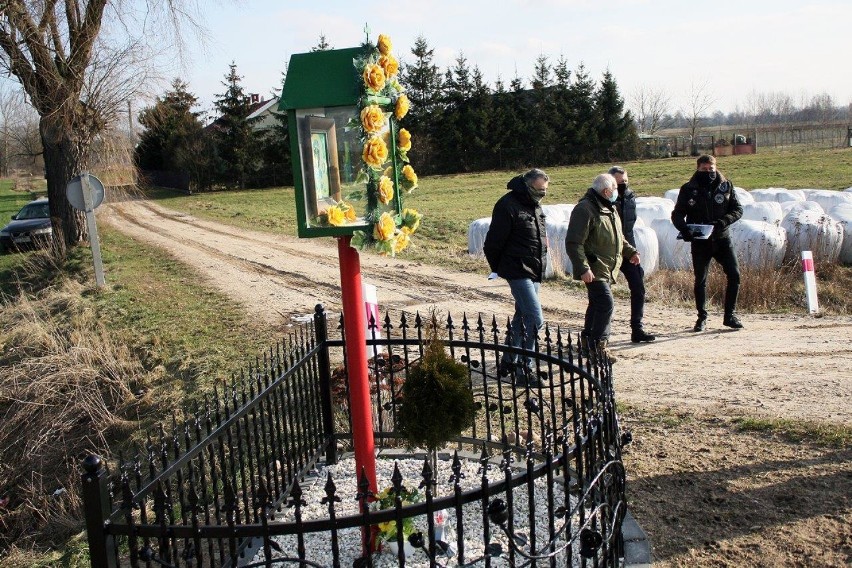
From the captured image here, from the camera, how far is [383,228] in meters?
4.32

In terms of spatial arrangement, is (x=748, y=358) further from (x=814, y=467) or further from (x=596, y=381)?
(x=596, y=381)

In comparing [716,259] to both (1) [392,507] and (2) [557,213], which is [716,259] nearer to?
(1) [392,507]

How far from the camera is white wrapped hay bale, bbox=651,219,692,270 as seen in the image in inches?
554

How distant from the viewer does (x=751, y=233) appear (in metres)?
13.3

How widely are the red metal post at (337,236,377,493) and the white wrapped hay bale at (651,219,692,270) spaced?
1044 cm

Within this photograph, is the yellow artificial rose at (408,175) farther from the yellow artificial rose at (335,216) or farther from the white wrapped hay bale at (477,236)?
the white wrapped hay bale at (477,236)

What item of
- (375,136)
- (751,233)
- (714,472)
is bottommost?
(714,472)

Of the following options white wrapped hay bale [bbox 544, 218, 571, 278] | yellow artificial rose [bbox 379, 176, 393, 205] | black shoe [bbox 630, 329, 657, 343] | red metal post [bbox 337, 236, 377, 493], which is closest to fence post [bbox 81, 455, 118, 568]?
red metal post [bbox 337, 236, 377, 493]

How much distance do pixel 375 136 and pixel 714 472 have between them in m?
3.21

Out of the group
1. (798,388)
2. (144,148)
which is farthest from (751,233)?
(144,148)

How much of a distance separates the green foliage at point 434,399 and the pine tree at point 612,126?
49.0m

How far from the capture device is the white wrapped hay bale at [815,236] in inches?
545

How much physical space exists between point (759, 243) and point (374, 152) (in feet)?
34.9

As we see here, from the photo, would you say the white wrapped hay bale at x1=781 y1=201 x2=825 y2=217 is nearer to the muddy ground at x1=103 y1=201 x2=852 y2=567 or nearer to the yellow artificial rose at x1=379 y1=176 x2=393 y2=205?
the muddy ground at x1=103 y1=201 x2=852 y2=567
